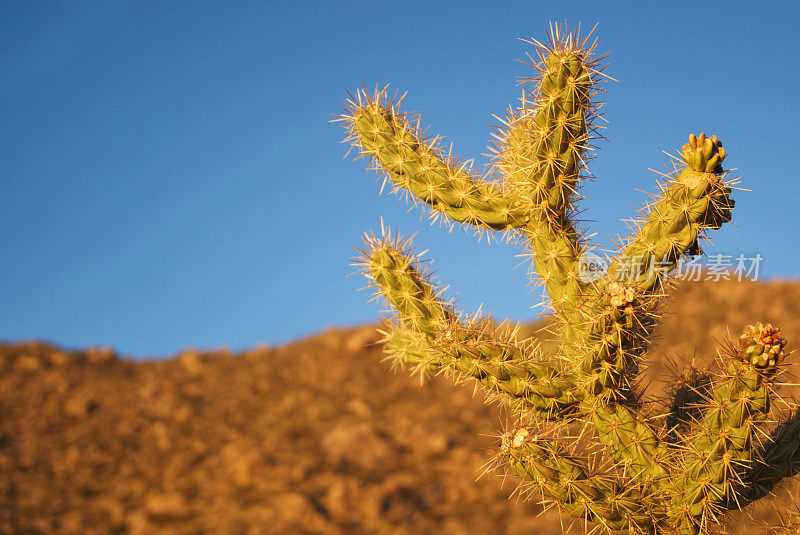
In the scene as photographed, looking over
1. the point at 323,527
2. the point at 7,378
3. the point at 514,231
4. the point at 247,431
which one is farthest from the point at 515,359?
the point at 7,378

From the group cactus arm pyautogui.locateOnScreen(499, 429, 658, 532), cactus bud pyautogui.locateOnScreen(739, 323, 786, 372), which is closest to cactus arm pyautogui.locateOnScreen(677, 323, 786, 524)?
cactus bud pyautogui.locateOnScreen(739, 323, 786, 372)

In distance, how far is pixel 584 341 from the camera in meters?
2.97

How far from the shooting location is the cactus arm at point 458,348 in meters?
3.14

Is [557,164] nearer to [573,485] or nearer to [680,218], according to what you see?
[680,218]

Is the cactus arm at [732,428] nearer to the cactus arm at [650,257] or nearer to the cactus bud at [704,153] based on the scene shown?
the cactus arm at [650,257]

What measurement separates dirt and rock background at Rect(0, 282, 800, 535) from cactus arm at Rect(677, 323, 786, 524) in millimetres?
6354

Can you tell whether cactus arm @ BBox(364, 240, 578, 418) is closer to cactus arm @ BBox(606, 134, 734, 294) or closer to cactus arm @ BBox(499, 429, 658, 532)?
cactus arm @ BBox(499, 429, 658, 532)

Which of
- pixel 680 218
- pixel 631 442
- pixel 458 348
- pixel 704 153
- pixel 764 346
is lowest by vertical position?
pixel 631 442

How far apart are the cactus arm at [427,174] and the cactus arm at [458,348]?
0.37 m

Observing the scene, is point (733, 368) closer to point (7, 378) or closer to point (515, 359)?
point (515, 359)

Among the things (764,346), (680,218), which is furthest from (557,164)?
(764,346)

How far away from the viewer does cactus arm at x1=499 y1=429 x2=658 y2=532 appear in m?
2.96

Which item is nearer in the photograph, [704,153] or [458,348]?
[704,153]

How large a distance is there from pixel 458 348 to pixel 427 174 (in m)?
0.98
